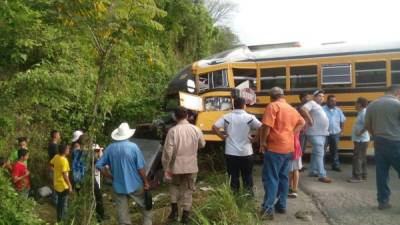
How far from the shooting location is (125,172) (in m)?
6.75

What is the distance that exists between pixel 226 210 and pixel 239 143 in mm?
1145

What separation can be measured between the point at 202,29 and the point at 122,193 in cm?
2430

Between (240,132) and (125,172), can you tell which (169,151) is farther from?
(240,132)

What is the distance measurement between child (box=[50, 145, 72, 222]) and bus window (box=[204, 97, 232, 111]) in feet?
13.1

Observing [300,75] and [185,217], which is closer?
[185,217]

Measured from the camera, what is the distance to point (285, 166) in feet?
22.9

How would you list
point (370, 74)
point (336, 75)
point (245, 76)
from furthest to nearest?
point (245, 76) → point (336, 75) → point (370, 74)

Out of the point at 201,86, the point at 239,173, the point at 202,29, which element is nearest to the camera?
the point at 239,173

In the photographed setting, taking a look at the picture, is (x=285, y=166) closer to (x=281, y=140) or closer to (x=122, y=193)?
(x=281, y=140)

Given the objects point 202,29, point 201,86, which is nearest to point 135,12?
point 201,86

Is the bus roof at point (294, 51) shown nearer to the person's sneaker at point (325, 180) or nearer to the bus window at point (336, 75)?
the bus window at point (336, 75)

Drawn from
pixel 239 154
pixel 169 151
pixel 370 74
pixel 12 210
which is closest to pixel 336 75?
pixel 370 74

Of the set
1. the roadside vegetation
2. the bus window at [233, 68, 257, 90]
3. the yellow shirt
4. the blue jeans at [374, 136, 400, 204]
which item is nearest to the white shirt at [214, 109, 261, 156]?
the roadside vegetation

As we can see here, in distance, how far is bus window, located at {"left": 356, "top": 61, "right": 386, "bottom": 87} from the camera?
11.3m
